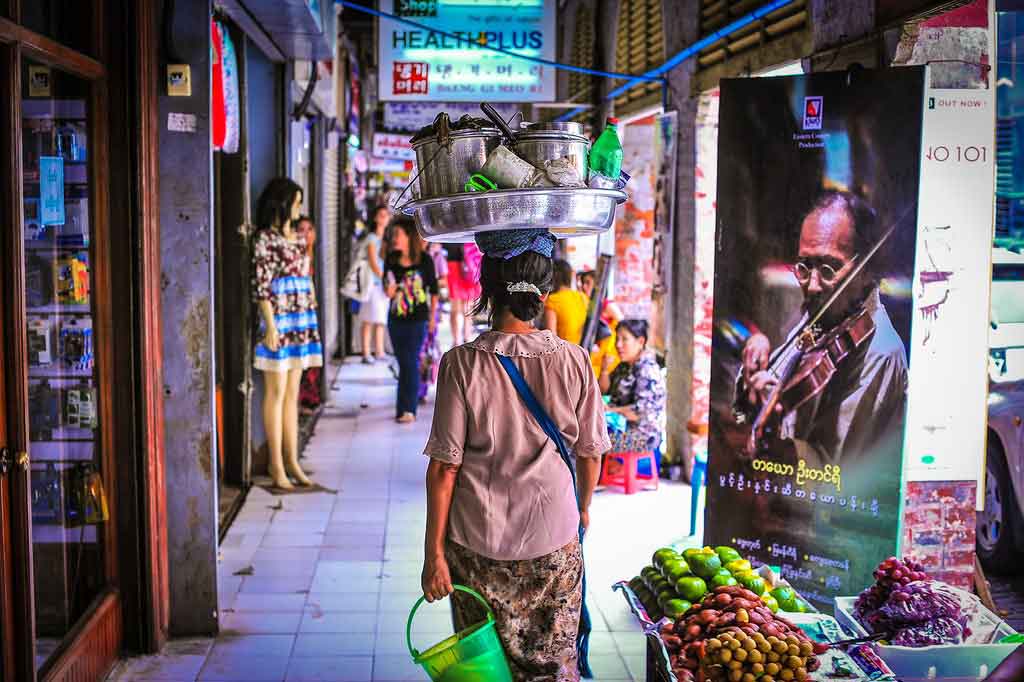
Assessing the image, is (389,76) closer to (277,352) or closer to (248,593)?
(277,352)

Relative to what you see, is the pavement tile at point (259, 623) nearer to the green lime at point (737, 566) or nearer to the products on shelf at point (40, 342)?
the products on shelf at point (40, 342)

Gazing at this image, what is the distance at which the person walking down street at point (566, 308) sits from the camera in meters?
7.50

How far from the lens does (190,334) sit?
4.45 metres

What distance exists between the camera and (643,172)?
9.54 metres

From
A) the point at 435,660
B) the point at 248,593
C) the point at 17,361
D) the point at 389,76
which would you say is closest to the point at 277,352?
the point at 248,593

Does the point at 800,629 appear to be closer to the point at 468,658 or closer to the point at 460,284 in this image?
the point at 468,658

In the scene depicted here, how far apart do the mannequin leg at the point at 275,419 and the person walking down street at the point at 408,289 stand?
232 centimetres

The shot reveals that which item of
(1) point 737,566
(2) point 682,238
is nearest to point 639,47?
(2) point 682,238

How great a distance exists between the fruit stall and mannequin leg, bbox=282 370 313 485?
11.7ft

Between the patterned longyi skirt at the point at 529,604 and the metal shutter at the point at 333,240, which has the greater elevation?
the metal shutter at the point at 333,240

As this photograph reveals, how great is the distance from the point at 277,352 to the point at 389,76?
8.92ft

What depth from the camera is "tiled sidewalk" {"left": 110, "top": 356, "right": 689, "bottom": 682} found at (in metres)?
4.30

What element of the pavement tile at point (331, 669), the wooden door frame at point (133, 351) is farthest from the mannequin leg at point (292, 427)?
the pavement tile at point (331, 669)

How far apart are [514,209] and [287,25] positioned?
4.36 metres
